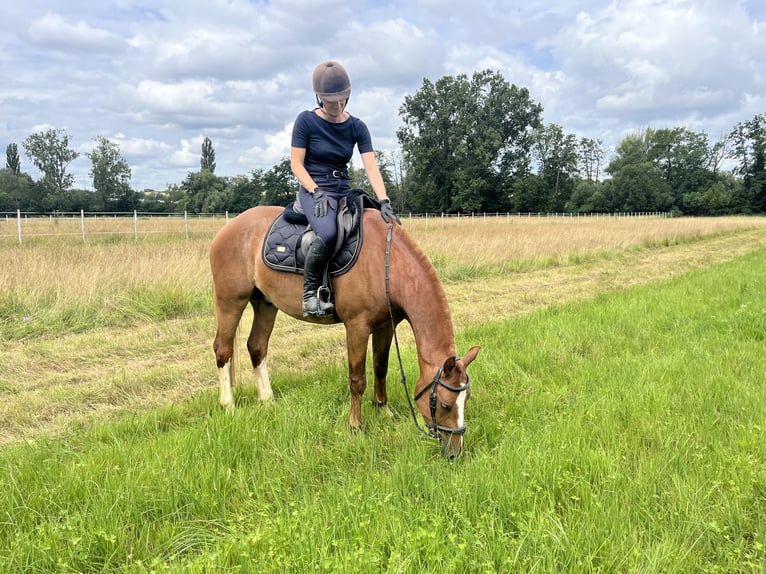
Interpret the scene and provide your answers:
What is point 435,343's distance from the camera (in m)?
3.08

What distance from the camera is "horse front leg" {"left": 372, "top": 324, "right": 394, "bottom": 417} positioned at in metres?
3.73

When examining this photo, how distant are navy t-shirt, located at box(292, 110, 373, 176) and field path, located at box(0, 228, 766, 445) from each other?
2.23 metres

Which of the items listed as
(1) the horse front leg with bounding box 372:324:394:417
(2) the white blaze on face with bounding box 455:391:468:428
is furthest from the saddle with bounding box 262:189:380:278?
(2) the white blaze on face with bounding box 455:391:468:428

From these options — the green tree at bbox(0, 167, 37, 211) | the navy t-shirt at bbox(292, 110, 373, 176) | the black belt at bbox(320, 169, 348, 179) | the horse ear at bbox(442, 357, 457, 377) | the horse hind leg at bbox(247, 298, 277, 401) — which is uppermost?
the green tree at bbox(0, 167, 37, 211)

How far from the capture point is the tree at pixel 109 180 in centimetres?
6266

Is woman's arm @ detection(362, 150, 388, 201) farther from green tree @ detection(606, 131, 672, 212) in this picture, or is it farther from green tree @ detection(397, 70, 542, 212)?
green tree @ detection(606, 131, 672, 212)

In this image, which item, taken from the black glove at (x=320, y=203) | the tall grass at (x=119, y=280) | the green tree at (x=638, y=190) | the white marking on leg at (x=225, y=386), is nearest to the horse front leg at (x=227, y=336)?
the white marking on leg at (x=225, y=386)

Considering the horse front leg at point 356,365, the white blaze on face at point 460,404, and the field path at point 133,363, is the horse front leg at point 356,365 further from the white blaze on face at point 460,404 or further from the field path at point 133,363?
the field path at point 133,363

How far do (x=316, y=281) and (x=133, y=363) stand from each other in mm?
3134

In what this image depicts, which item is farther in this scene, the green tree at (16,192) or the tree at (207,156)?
the tree at (207,156)

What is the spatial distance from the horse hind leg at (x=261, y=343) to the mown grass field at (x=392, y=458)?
0.17m

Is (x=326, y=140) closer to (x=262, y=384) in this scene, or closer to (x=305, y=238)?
(x=305, y=238)

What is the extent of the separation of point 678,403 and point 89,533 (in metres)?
3.97

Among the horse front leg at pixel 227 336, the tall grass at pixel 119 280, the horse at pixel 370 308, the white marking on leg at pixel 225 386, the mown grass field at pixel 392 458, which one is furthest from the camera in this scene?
the tall grass at pixel 119 280
